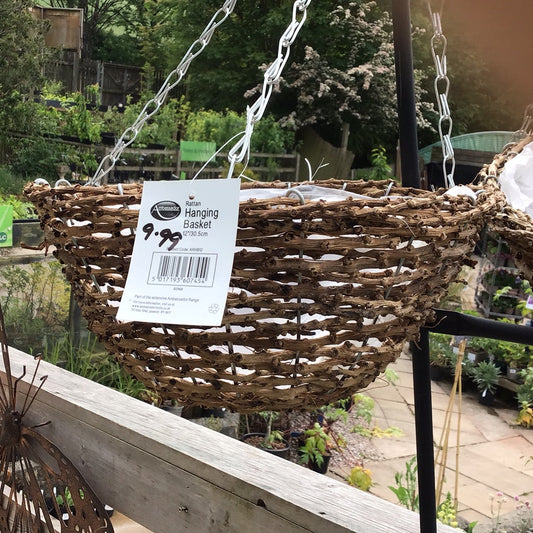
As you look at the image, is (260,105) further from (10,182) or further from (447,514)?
(10,182)

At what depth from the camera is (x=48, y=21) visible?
5.23 m

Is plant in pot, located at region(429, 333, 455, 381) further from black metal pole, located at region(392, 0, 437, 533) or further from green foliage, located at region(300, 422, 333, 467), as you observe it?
black metal pole, located at region(392, 0, 437, 533)

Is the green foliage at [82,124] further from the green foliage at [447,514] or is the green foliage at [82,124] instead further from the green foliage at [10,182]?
the green foliage at [447,514]

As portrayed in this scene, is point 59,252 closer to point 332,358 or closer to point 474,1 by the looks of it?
point 332,358

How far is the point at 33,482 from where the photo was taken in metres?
0.85

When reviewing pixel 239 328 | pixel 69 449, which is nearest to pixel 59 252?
pixel 239 328

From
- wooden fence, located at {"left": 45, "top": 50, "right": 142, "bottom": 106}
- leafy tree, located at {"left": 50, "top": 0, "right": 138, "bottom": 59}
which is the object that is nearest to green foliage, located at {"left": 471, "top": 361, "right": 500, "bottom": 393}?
wooden fence, located at {"left": 45, "top": 50, "right": 142, "bottom": 106}

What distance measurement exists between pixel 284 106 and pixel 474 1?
8543mm

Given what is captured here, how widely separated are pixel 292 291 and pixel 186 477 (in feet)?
1.41

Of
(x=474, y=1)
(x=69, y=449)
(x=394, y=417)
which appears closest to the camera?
(x=474, y=1)

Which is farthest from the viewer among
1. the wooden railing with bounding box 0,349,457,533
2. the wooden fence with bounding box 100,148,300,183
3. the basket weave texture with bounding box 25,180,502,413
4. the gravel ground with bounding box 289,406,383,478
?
the wooden fence with bounding box 100,148,300,183

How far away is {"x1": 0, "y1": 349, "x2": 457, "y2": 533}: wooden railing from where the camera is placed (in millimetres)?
677

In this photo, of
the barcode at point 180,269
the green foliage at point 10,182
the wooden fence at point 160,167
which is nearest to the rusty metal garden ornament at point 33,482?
the barcode at point 180,269

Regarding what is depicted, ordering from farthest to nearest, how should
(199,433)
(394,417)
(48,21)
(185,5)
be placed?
(185,5)
(48,21)
(394,417)
(199,433)
